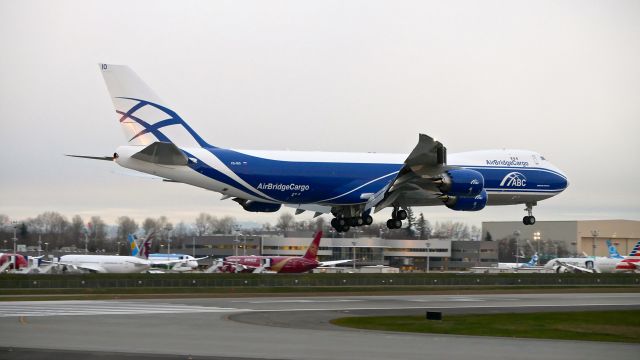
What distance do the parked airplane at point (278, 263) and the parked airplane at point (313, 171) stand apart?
32779 millimetres

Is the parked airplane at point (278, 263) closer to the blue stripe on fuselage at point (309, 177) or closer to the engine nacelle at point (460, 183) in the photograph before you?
the blue stripe on fuselage at point (309, 177)

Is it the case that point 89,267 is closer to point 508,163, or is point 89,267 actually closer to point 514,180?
point 508,163

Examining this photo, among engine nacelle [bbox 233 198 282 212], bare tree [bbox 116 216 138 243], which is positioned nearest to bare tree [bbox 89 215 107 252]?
bare tree [bbox 116 216 138 243]

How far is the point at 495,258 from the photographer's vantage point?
125688 millimetres

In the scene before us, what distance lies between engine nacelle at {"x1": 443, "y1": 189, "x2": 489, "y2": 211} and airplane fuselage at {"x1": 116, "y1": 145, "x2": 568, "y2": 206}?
1604 millimetres

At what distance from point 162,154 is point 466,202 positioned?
57.1 feet

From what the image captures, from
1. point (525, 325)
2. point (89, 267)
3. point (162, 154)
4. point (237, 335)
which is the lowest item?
point (525, 325)

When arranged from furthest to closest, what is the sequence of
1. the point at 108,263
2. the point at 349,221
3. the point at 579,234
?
the point at 579,234 < the point at 108,263 < the point at 349,221

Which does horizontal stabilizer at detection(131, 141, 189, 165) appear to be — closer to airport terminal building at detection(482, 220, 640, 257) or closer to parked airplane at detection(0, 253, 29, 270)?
parked airplane at detection(0, 253, 29, 270)

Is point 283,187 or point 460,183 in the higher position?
point 460,183

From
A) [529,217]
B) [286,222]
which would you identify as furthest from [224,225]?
[529,217]

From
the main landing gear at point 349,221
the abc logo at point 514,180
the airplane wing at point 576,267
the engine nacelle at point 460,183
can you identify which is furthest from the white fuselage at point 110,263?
the airplane wing at point 576,267

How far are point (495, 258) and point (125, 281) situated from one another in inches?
2818

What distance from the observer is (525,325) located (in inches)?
1411
